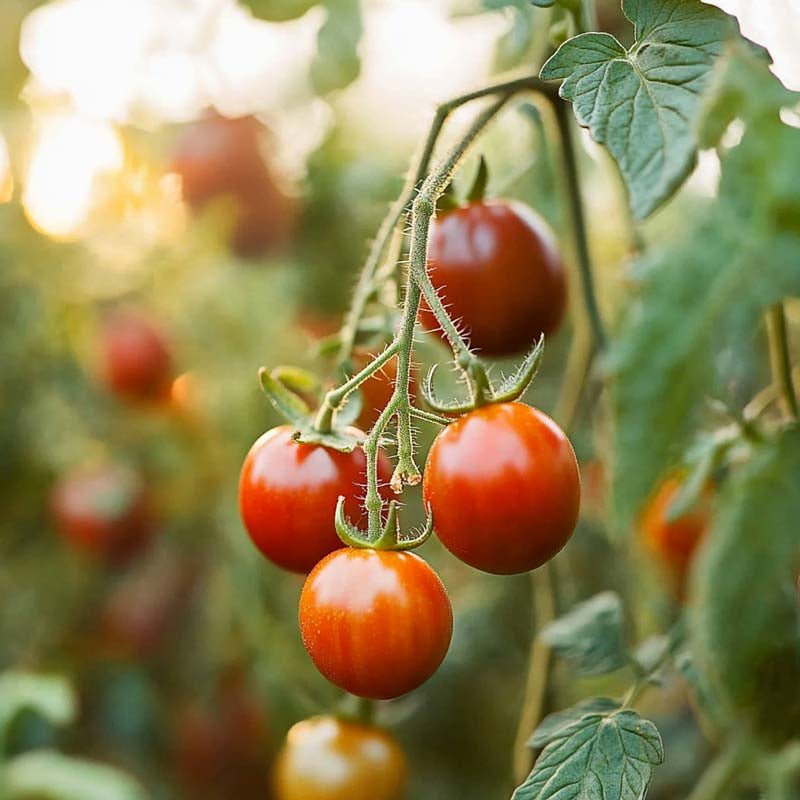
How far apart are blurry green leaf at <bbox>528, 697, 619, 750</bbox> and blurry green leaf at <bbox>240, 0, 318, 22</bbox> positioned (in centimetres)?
63

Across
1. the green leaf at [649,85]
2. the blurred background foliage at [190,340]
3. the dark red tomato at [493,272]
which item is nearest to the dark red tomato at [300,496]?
the dark red tomato at [493,272]

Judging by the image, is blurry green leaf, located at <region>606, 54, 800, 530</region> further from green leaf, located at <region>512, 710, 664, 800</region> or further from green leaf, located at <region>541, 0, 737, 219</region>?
green leaf, located at <region>512, 710, 664, 800</region>

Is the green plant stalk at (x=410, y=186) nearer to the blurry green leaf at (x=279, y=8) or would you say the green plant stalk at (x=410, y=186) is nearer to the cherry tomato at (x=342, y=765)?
the blurry green leaf at (x=279, y=8)

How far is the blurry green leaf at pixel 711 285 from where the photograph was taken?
45 centimetres

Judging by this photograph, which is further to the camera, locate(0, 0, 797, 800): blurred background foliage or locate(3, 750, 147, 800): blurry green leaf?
locate(0, 0, 797, 800): blurred background foliage

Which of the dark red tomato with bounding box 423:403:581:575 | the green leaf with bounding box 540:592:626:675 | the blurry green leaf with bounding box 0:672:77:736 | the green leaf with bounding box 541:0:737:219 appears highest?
the green leaf with bounding box 541:0:737:219

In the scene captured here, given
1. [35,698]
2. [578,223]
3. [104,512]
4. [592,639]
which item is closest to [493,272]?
[578,223]

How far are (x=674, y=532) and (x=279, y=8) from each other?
2.06 ft

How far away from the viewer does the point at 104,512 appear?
1.64 metres

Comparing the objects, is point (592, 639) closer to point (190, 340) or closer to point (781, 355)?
point (781, 355)

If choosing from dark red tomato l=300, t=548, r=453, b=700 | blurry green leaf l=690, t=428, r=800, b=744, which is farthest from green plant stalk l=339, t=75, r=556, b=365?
blurry green leaf l=690, t=428, r=800, b=744

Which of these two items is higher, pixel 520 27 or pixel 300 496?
pixel 520 27

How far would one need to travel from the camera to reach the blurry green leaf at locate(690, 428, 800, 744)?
1.68 ft

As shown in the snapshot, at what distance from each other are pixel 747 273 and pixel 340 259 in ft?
4.19
